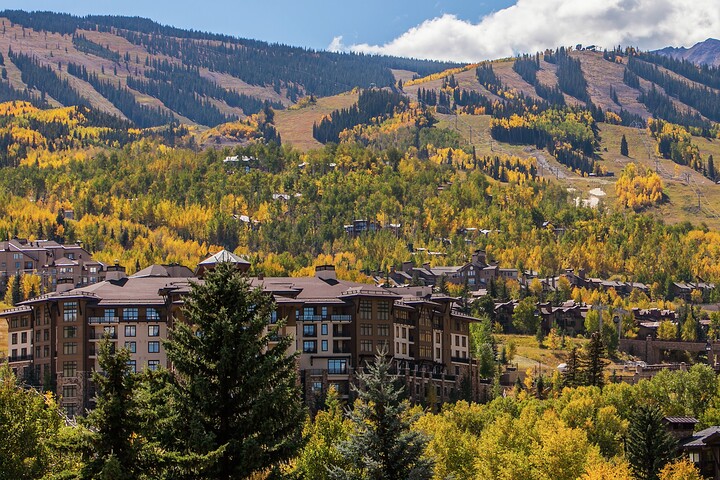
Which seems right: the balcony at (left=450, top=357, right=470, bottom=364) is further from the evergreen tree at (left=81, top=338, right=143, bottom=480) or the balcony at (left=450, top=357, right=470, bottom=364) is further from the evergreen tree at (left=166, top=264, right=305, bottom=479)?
the evergreen tree at (left=81, top=338, right=143, bottom=480)

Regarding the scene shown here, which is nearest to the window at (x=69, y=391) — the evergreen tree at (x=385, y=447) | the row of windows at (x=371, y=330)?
the row of windows at (x=371, y=330)

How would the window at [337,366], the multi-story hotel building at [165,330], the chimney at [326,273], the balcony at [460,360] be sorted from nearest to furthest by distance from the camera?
the multi-story hotel building at [165,330] < the window at [337,366] < the chimney at [326,273] < the balcony at [460,360]

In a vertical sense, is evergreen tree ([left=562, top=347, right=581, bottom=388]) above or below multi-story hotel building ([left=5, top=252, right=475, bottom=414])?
below

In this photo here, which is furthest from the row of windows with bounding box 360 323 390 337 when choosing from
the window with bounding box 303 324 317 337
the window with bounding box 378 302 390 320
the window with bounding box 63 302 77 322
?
the window with bounding box 63 302 77 322

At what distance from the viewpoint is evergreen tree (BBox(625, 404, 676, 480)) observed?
119 metres

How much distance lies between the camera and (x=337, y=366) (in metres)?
154

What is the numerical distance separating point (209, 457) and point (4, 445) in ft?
79.6

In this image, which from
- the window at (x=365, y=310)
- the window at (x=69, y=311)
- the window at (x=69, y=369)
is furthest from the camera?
the window at (x=365, y=310)

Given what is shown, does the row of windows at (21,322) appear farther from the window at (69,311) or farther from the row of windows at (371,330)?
the row of windows at (371,330)

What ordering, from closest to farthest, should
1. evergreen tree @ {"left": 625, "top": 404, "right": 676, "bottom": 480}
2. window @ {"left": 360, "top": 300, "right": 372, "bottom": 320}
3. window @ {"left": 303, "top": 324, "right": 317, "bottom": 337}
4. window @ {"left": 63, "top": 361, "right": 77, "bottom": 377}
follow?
evergreen tree @ {"left": 625, "top": 404, "right": 676, "bottom": 480} < window @ {"left": 63, "top": 361, "right": 77, "bottom": 377} < window @ {"left": 303, "top": 324, "right": 317, "bottom": 337} < window @ {"left": 360, "top": 300, "right": 372, "bottom": 320}

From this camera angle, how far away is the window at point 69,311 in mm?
154375

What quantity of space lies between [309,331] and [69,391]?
2712cm

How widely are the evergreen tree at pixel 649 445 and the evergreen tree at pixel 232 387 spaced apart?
213ft

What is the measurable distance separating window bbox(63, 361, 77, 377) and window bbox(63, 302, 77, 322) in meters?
5.11
